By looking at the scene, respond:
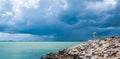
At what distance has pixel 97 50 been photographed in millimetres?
60094

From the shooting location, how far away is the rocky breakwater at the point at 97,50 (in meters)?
54.4

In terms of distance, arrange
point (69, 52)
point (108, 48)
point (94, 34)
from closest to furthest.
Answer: point (108, 48) → point (69, 52) → point (94, 34)

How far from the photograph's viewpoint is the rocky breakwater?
5441 cm

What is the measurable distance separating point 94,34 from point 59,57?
12797 mm

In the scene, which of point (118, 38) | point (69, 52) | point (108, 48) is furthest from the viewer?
point (69, 52)

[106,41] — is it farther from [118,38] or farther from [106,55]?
[106,55]

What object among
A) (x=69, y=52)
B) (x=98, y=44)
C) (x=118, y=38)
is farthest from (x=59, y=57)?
(x=118, y=38)

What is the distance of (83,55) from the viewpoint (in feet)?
199

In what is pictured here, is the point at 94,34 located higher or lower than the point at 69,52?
higher

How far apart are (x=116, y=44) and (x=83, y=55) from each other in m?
7.15

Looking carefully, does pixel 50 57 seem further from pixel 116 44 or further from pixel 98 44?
pixel 116 44

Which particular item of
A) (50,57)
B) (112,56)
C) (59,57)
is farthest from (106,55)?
(50,57)

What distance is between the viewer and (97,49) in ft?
200

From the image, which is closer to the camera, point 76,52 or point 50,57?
point 76,52
